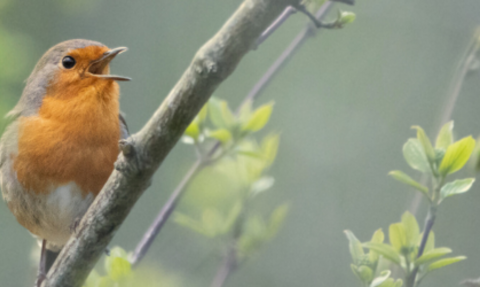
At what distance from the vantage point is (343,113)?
8.02 meters

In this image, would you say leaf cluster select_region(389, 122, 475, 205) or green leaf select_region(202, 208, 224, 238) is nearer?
leaf cluster select_region(389, 122, 475, 205)

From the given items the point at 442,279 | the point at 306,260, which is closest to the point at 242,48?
the point at 442,279

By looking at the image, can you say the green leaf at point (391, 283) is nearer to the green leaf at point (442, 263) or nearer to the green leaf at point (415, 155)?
the green leaf at point (442, 263)

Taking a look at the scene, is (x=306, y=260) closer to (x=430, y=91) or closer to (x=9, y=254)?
(x=430, y=91)

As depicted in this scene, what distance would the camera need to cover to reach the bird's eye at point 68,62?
8.12 feet

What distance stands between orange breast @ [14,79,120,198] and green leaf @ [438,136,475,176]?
1.42 meters

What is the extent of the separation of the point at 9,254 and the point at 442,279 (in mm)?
4156

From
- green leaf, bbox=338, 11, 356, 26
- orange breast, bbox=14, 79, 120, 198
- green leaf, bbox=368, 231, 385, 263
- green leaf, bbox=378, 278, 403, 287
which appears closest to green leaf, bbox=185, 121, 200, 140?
Answer: orange breast, bbox=14, 79, 120, 198

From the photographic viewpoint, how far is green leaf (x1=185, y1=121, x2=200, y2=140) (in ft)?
6.58

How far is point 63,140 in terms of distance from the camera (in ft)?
7.35

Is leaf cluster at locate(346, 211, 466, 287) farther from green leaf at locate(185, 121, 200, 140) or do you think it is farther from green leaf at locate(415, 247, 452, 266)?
green leaf at locate(185, 121, 200, 140)

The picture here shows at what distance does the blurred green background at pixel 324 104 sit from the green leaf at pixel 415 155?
16.0 ft

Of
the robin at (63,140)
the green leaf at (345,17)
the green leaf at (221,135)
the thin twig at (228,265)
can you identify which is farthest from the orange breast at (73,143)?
the green leaf at (345,17)

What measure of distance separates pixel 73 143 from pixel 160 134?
1.03 meters
